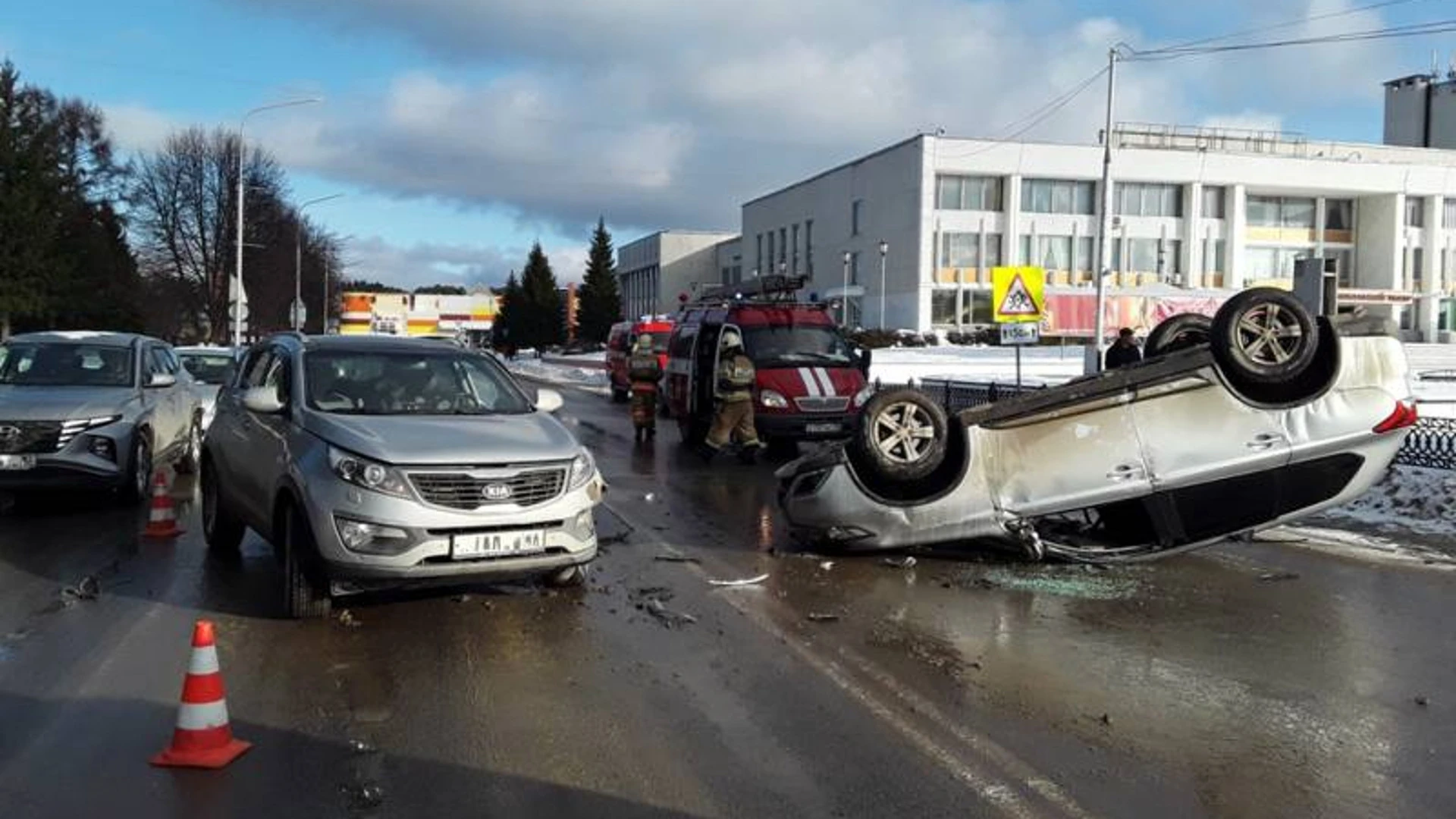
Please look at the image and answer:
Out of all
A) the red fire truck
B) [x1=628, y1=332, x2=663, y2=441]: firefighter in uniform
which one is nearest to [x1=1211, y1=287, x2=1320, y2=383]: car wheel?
the red fire truck

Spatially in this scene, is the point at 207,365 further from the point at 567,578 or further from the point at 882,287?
the point at 882,287

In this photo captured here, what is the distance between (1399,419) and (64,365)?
470 inches

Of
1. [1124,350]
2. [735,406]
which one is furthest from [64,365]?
[1124,350]

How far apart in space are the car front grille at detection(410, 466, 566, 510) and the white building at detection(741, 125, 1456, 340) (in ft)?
217

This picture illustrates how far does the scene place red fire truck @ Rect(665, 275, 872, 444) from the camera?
1603 centimetres

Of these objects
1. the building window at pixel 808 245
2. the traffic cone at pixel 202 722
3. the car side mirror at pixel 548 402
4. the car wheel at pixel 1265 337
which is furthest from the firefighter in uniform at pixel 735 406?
the building window at pixel 808 245

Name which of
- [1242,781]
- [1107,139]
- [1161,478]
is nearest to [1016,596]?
[1161,478]

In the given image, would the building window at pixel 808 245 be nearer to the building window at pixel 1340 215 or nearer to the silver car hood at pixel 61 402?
the building window at pixel 1340 215

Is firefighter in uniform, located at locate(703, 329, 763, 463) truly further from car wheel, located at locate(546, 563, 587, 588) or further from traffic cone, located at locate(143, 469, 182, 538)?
car wheel, located at locate(546, 563, 587, 588)

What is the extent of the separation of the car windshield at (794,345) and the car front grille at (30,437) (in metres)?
8.87

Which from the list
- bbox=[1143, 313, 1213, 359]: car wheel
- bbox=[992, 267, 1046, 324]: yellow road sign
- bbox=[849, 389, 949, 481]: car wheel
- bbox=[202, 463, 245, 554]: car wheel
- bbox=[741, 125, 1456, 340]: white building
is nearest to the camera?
bbox=[849, 389, 949, 481]: car wheel

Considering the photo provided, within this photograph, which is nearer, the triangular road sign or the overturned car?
the overturned car

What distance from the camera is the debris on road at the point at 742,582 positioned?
8172 millimetres

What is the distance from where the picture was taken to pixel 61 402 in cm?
1074
